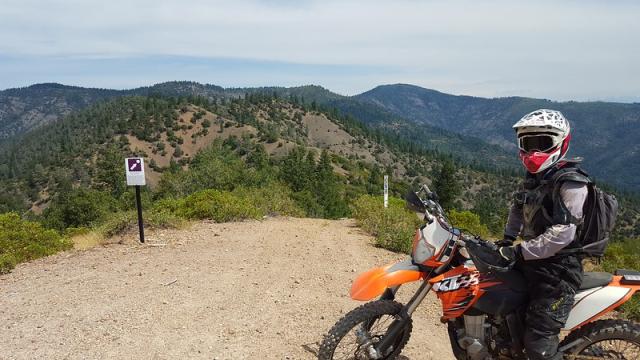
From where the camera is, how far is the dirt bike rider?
357 centimetres

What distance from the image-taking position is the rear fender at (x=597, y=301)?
3.84 meters

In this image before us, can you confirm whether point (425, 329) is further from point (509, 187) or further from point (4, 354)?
point (509, 187)

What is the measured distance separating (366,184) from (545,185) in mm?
88791

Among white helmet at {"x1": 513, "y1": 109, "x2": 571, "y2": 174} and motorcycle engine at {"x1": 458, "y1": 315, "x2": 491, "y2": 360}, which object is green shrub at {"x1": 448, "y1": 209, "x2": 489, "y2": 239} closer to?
motorcycle engine at {"x1": 458, "y1": 315, "x2": 491, "y2": 360}

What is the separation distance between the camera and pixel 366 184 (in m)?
92.1

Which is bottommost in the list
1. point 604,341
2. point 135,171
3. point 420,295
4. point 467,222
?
point 467,222

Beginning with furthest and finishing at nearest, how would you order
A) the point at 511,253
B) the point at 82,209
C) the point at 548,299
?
1. the point at 82,209
2. the point at 548,299
3. the point at 511,253

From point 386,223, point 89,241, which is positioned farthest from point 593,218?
point 89,241

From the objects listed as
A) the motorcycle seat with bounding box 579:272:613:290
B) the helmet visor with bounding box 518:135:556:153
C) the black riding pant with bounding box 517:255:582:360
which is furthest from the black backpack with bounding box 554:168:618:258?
the motorcycle seat with bounding box 579:272:613:290

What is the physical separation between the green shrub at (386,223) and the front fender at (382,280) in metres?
6.13

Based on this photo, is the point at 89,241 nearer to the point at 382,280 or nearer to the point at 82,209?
the point at 382,280

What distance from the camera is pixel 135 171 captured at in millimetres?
10062

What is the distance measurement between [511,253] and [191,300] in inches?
183

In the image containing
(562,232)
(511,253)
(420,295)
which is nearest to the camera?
(562,232)
